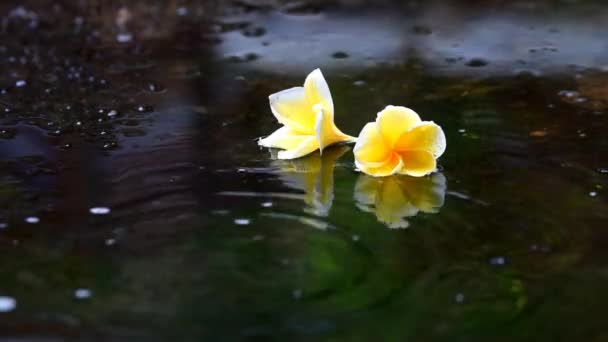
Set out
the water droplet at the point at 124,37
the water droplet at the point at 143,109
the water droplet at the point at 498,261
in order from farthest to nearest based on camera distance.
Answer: the water droplet at the point at 124,37
the water droplet at the point at 143,109
the water droplet at the point at 498,261

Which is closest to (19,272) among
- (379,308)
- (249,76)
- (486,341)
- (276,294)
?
(276,294)

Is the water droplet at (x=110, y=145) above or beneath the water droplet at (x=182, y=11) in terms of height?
beneath

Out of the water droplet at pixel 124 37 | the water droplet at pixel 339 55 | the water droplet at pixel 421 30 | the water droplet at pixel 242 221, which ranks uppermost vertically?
the water droplet at pixel 124 37

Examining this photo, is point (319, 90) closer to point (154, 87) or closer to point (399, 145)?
point (399, 145)

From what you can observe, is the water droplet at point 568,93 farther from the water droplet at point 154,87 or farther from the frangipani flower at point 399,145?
the water droplet at point 154,87

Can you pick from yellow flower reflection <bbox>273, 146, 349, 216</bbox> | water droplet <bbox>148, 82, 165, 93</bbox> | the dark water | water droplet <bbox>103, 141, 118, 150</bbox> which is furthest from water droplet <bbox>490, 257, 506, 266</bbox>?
water droplet <bbox>148, 82, 165, 93</bbox>

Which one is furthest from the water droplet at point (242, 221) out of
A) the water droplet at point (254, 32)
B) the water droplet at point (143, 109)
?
the water droplet at point (254, 32)

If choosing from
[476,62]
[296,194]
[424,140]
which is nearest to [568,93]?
[476,62]

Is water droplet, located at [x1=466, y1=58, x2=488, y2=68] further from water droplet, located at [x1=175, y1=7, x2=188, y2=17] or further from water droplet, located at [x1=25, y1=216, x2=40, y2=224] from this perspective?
water droplet, located at [x1=25, y1=216, x2=40, y2=224]
